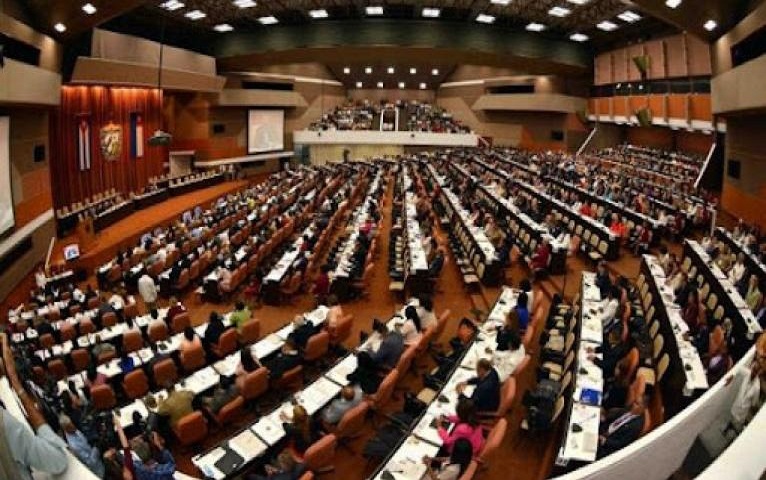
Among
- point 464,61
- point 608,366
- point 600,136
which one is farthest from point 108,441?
point 600,136

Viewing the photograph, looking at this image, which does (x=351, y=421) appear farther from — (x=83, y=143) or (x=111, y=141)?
(x=111, y=141)

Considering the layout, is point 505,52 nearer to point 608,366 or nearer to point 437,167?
point 437,167

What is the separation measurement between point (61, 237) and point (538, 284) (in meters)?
14.9

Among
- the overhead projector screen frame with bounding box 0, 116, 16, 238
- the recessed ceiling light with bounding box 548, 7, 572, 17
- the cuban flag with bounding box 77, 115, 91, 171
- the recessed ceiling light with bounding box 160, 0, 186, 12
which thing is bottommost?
the overhead projector screen frame with bounding box 0, 116, 16, 238

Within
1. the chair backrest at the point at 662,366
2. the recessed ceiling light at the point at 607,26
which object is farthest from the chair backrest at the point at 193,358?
the recessed ceiling light at the point at 607,26

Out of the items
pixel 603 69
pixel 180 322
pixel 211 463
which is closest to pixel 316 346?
pixel 180 322

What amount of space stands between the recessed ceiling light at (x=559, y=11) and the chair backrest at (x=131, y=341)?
2146cm

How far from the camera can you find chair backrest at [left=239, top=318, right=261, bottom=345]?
9664mm

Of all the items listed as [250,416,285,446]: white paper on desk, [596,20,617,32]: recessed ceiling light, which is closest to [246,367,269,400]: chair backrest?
[250,416,285,446]: white paper on desk

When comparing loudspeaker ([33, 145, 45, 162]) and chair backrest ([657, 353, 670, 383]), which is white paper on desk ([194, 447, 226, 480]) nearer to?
chair backrest ([657, 353, 670, 383])

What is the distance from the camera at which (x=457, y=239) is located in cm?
1639

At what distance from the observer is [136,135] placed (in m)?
27.2

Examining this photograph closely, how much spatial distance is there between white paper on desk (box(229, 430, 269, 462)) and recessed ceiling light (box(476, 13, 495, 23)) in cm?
2391

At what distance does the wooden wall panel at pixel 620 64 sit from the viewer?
29.9 m
